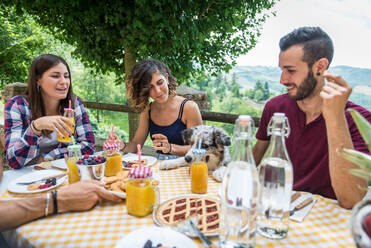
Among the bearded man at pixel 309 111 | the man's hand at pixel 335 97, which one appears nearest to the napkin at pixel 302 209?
the bearded man at pixel 309 111

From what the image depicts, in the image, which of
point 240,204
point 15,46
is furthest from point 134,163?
point 15,46

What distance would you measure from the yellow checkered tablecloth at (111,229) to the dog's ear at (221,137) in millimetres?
605

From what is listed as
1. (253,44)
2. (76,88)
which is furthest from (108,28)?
(76,88)

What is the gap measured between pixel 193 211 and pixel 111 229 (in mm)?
351

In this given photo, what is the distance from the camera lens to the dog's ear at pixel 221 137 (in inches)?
59.5

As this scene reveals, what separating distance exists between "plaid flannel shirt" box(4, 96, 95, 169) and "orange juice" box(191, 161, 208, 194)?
→ 4.01 ft

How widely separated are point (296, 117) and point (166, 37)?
7.63ft

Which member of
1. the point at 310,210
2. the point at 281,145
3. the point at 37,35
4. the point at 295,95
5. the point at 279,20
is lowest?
the point at 310,210

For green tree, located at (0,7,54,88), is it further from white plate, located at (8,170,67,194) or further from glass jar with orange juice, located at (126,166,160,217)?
glass jar with orange juice, located at (126,166,160,217)

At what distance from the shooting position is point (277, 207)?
2.85 ft

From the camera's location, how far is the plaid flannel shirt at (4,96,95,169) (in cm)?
171

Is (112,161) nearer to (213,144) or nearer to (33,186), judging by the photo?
(33,186)

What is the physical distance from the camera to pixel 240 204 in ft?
2.55

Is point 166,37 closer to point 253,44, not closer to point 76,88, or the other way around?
point 253,44
